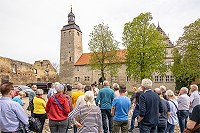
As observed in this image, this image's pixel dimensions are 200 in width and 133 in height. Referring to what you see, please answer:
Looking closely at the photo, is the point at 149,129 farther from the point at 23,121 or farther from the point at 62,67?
the point at 62,67

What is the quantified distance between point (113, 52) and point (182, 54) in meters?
11.1

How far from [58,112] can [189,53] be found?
25863 millimetres

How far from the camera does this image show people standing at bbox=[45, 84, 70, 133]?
19.0 feet

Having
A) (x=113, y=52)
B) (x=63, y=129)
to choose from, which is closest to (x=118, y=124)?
(x=63, y=129)

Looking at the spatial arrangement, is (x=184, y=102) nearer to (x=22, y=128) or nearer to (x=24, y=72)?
(x=22, y=128)

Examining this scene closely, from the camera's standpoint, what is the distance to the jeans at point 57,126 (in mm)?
5789

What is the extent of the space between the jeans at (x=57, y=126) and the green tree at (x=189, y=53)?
80.1 feet

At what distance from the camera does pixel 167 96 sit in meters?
7.21

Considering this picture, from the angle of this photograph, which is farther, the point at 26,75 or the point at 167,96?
the point at 26,75

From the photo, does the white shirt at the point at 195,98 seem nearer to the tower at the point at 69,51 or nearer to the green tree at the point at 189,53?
the green tree at the point at 189,53

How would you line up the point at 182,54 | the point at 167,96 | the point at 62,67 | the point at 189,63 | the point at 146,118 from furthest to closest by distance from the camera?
the point at 62,67 < the point at 182,54 < the point at 189,63 < the point at 167,96 < the point at 146,118

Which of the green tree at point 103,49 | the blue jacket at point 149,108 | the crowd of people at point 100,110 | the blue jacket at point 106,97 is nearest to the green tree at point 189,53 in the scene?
the green tree at point 103,49

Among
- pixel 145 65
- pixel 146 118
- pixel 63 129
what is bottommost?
pixel 63 129

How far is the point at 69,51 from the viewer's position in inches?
2199
